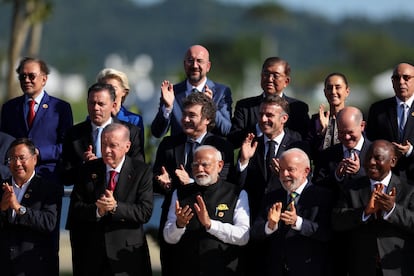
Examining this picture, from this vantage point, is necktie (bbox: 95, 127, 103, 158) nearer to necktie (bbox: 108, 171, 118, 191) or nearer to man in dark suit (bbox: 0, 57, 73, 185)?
man in dark suit (bbox: 0, 57, 73, 185)

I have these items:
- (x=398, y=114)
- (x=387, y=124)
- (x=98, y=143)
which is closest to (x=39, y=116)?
(x=98, y=143)

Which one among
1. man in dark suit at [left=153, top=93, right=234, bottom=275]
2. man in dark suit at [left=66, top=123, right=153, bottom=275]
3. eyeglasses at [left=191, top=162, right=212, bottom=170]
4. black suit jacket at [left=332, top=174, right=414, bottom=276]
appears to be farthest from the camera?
man in dark suit at [left=153, top=93, right=234, bottom=275]

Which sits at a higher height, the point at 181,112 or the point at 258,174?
the point at 181,112

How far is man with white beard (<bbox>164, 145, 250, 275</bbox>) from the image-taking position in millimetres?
10648

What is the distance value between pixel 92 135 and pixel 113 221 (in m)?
1.07

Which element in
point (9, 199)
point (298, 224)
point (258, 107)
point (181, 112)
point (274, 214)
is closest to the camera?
point (274, 214)

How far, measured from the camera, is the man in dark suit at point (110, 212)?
10758 mm

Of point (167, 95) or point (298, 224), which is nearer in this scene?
point (298, 224)

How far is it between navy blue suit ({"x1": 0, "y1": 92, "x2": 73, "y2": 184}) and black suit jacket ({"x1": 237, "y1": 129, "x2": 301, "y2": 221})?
1963 mm

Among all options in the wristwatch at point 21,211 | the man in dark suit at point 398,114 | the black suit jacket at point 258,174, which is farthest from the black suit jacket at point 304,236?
the wristwatch at point 21,211

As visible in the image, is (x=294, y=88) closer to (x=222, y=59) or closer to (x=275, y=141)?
(x=222, y=59)

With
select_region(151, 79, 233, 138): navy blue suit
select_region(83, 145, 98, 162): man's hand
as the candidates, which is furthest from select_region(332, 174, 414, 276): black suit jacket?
select_region(83, 145, 98, 162): man's hand

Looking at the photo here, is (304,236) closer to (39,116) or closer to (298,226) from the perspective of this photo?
(298,226)

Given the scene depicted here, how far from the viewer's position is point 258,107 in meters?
11.8
